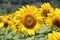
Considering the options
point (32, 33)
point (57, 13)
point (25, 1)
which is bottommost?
point (25, 1)

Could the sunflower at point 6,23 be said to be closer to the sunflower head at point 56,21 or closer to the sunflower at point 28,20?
Result: the sunflower at point 28,20

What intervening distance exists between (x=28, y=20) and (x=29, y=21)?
0.02 meters

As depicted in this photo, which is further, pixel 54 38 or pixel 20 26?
pixel 20 26

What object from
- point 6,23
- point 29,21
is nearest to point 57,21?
point 29,21

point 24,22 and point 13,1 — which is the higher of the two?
point 24,22

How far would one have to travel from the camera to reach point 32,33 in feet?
7.43

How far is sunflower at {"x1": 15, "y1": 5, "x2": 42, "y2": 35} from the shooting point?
2248 millimetres

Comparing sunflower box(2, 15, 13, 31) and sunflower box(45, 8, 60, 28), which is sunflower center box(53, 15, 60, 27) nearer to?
sunflower box(45, 8, 60, 28)

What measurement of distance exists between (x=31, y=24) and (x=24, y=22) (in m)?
0.06

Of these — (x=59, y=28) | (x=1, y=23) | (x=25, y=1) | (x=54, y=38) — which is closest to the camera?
(x=54, y=38)

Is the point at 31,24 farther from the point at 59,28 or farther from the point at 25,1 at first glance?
the point at 25,1

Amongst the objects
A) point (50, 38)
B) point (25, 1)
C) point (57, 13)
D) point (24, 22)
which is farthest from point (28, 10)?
point (25, 1)

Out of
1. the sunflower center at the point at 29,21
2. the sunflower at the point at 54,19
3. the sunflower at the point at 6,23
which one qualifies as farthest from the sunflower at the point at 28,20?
the sunflower at the point at 6,23

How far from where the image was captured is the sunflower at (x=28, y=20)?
2248mm
